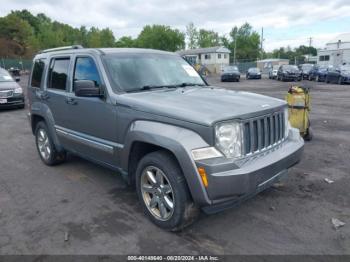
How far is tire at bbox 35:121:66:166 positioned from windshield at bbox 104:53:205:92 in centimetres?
217

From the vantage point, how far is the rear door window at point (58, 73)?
4.84m

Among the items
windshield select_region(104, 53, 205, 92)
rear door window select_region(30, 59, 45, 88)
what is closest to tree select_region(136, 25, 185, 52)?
rear door window select_region(30, 59, 45, 88)

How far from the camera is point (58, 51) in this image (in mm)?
5176

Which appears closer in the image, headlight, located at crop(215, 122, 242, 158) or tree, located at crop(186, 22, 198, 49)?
headlight, located at crop(215, 122, 242, 158)

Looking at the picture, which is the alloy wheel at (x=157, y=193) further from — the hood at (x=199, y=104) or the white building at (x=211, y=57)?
the white building at (x=211, y=57)

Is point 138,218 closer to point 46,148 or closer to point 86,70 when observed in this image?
point 86,70

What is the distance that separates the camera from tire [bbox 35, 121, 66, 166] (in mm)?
5559

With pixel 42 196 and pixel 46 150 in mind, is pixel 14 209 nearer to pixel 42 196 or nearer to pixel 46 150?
pixel 42 196

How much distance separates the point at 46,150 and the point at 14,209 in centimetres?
178

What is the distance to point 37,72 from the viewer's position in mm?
5719

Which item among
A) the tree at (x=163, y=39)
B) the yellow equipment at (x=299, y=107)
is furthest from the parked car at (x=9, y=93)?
the tree at (x=163, y=39)

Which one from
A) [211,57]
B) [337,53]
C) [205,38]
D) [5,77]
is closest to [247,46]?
[205,38]

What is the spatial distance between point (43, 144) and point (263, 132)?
4149 millimetres

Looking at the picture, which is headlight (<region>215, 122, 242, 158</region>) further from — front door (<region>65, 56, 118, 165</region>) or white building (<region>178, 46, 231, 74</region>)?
white building (<region>178, 46, 231, 74</region>)
